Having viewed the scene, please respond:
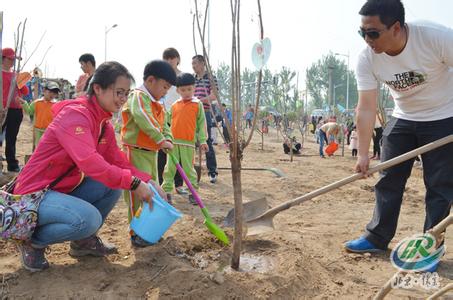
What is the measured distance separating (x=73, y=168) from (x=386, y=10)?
201cm

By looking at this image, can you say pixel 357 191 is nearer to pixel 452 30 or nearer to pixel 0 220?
pixel 452 30

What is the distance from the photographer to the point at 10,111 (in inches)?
219

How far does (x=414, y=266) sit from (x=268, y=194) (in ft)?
8.56

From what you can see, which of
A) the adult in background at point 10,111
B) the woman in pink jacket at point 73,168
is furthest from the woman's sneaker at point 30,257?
the adult in background at point 10,111

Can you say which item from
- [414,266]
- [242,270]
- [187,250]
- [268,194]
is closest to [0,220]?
[187,250]

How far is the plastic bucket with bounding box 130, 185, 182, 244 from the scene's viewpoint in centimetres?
223

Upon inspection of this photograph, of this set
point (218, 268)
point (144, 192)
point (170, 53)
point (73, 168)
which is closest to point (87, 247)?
point (73, 168)

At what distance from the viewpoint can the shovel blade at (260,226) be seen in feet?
9.59

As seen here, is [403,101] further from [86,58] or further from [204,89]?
[86,58]

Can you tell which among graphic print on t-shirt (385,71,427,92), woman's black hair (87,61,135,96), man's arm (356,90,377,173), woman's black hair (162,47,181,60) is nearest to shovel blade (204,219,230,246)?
man's arm (356,90,377,173)

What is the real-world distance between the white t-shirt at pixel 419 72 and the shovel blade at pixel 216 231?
139cm

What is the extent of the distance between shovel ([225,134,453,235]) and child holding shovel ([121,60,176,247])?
2.57 feet

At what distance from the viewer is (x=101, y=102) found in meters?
2.29

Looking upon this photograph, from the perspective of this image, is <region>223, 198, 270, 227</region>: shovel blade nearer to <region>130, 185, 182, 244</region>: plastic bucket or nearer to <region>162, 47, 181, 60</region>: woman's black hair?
<region>130, 185, 182, 244</region>: plastic bucket
